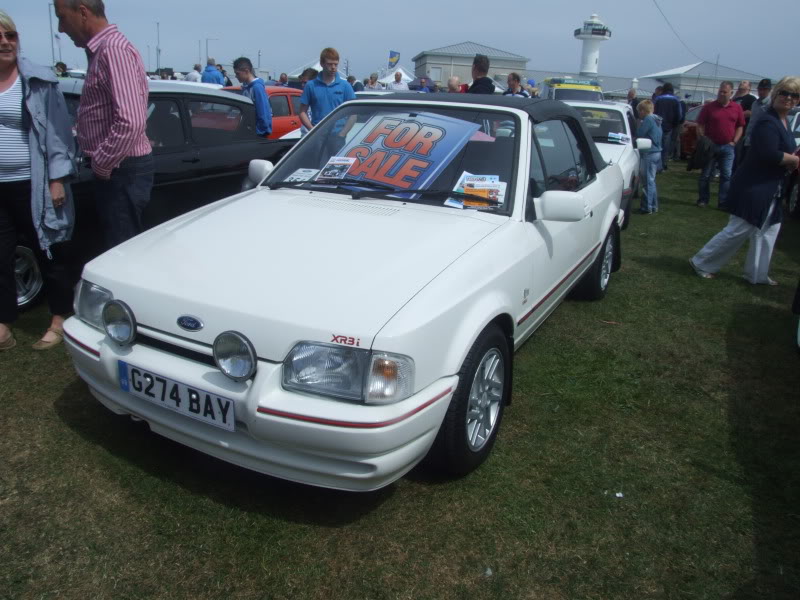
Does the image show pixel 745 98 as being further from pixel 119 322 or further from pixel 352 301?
pixel 119 322

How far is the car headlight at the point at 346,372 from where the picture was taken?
211 centimetres

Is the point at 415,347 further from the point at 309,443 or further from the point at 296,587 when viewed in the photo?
the point at 296,587

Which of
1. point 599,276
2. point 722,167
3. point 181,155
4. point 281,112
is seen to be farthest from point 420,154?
point 281,112

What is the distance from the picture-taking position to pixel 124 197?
362cm

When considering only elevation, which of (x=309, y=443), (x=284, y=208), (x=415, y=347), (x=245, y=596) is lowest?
(x=245, y=596)

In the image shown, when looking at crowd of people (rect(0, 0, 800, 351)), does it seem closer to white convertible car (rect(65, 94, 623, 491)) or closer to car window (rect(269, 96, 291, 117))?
white convertible car (rect(65, 94, 623, 491))

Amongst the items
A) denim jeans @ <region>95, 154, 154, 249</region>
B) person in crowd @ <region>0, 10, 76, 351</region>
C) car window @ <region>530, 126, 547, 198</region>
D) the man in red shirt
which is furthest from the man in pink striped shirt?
the man in red shirt

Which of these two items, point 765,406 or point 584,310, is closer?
point 765,406

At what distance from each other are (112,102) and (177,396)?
1.92 meters

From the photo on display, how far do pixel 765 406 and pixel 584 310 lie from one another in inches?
64.6

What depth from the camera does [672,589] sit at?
2.26 m

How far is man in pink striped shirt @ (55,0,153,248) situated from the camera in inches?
131

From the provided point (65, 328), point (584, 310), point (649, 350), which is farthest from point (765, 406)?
point (65, 328)

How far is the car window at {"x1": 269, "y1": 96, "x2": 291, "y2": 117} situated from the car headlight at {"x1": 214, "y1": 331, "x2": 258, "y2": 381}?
9.39m
